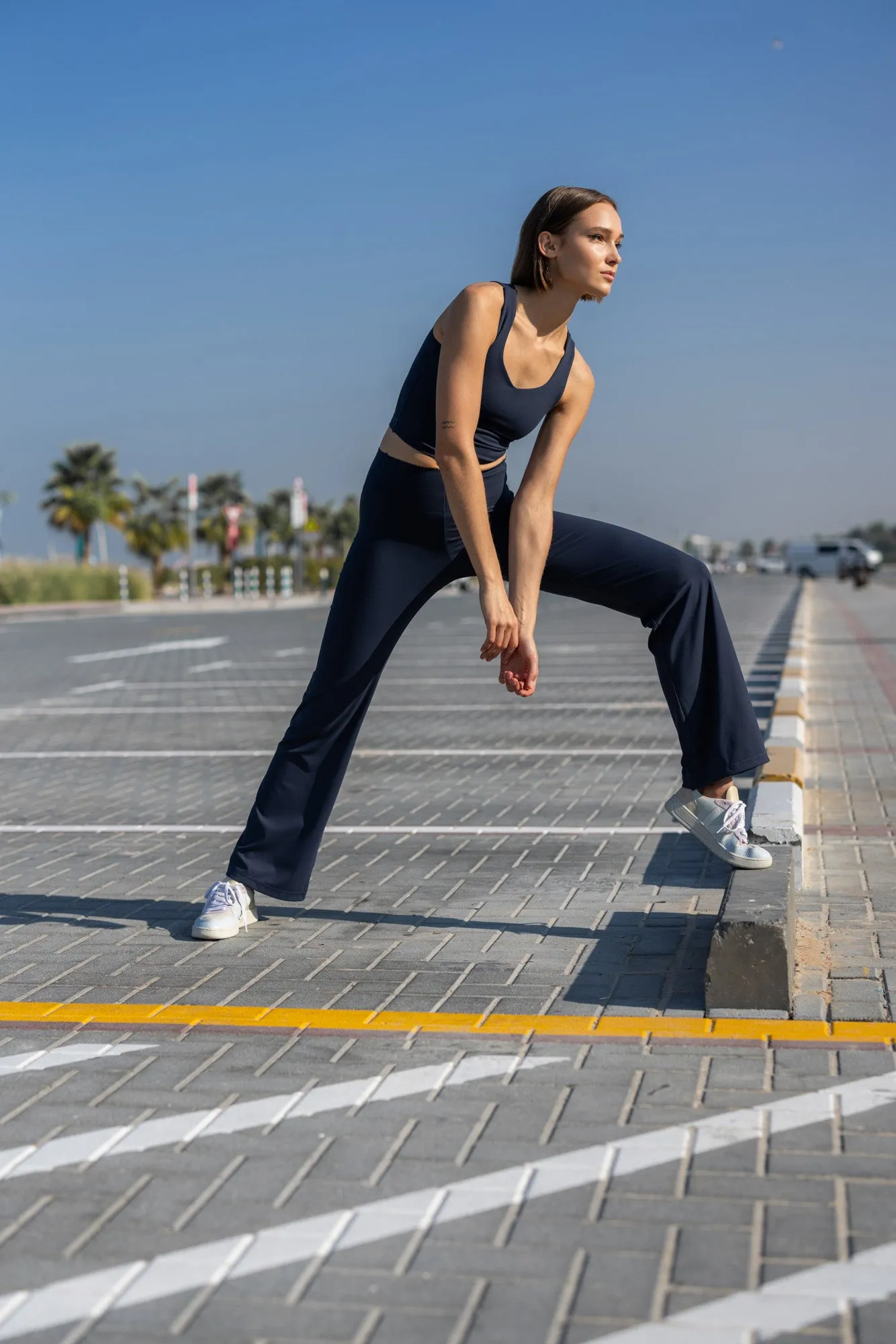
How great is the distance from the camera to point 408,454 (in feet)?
15.2

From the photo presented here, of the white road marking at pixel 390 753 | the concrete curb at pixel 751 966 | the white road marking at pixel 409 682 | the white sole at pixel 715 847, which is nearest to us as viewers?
the concrete curb at pixel 751 966

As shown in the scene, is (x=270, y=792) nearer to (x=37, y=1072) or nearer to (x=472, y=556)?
(x=472, y=556)

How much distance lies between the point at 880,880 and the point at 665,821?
1.61m

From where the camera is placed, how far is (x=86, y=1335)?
245 centimetres

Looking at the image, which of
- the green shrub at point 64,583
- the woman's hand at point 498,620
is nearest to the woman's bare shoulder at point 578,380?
the woman's hand at point 498,620

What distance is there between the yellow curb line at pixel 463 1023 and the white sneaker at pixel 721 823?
84cm

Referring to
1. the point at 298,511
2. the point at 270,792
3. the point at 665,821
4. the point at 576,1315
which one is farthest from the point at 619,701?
the point at 298,511

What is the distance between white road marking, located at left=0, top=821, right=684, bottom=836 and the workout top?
2.77 metres

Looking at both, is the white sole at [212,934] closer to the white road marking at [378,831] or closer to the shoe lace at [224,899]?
the shoe lace at [224,899]

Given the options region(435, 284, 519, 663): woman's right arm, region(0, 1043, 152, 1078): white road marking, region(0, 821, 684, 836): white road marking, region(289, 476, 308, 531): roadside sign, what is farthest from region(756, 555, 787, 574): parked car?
region(0, 1043, 152, 1078): white road marking

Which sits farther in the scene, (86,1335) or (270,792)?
(270,792)

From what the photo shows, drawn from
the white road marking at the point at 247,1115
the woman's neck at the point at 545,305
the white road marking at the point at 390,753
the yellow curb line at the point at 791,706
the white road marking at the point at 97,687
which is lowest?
the white road marking at the point at 97,687

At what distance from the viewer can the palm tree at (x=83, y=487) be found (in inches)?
3593

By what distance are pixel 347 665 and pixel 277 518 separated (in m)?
123
